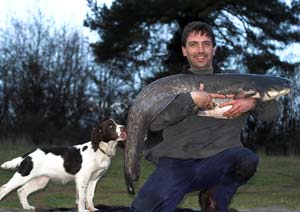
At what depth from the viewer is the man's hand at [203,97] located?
4820mm

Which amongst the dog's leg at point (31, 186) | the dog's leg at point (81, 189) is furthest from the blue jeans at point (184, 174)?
the dog's leg at point (31, 186)

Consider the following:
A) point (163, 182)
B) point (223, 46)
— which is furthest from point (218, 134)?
point (223, 46)

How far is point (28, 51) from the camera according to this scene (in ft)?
98.7

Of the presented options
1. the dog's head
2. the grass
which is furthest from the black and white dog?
the grass

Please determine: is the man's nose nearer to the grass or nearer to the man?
the man

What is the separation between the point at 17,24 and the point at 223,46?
11.5 meters

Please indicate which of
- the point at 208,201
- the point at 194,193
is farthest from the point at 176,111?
the point at 194,193

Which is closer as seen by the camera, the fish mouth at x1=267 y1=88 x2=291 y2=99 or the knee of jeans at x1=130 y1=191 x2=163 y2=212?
the fish mouth at x1=267 y1=88 x2=291 y2=99

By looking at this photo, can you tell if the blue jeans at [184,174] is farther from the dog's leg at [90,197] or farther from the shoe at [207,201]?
the dog's leg at [90,197]

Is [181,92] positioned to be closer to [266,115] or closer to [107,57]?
[266,115]

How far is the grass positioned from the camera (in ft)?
31.8

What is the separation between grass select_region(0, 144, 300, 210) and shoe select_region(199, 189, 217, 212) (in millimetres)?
3431

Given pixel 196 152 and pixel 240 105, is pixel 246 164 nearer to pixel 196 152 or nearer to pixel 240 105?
pixel 196 152

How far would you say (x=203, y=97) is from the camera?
4.82 metres
